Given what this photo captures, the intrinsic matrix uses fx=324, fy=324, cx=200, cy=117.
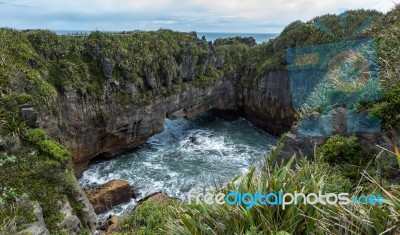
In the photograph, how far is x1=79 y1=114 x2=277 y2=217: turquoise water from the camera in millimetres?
19031

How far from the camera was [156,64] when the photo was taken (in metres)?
24.2

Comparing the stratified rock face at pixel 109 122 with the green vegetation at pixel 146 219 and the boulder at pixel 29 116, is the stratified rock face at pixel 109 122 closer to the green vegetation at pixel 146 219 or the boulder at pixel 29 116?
the boulder at pixel 29 116

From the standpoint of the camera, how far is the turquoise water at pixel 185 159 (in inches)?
749

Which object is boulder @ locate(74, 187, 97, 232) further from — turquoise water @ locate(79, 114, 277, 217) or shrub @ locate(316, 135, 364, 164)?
shrub @ locate(316, 135, 364, 164)

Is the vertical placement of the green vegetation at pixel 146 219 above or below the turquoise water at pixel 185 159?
above

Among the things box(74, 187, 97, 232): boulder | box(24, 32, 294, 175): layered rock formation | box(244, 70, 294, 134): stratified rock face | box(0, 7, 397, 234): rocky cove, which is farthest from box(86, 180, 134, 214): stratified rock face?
box(244, 70, 294, 134): stratified rock face

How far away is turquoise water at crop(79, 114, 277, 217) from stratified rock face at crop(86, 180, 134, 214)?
0.40 m

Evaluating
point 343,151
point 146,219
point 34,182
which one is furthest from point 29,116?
point 343,151

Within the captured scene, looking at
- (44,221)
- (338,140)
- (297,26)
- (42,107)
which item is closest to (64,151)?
(44,221)

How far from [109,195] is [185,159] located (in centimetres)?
765

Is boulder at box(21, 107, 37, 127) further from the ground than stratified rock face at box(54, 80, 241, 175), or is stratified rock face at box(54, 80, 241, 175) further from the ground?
boulder at box(21, 107, 37, 127)

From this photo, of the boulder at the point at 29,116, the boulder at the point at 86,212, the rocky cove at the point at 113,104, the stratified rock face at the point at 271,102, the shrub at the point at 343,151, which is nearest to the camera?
the shrub at the point at 343,151

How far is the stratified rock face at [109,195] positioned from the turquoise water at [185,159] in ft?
1.33

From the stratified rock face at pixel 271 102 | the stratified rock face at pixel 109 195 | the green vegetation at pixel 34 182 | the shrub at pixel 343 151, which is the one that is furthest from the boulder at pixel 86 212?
the stratified rock face at pixel 271 102
